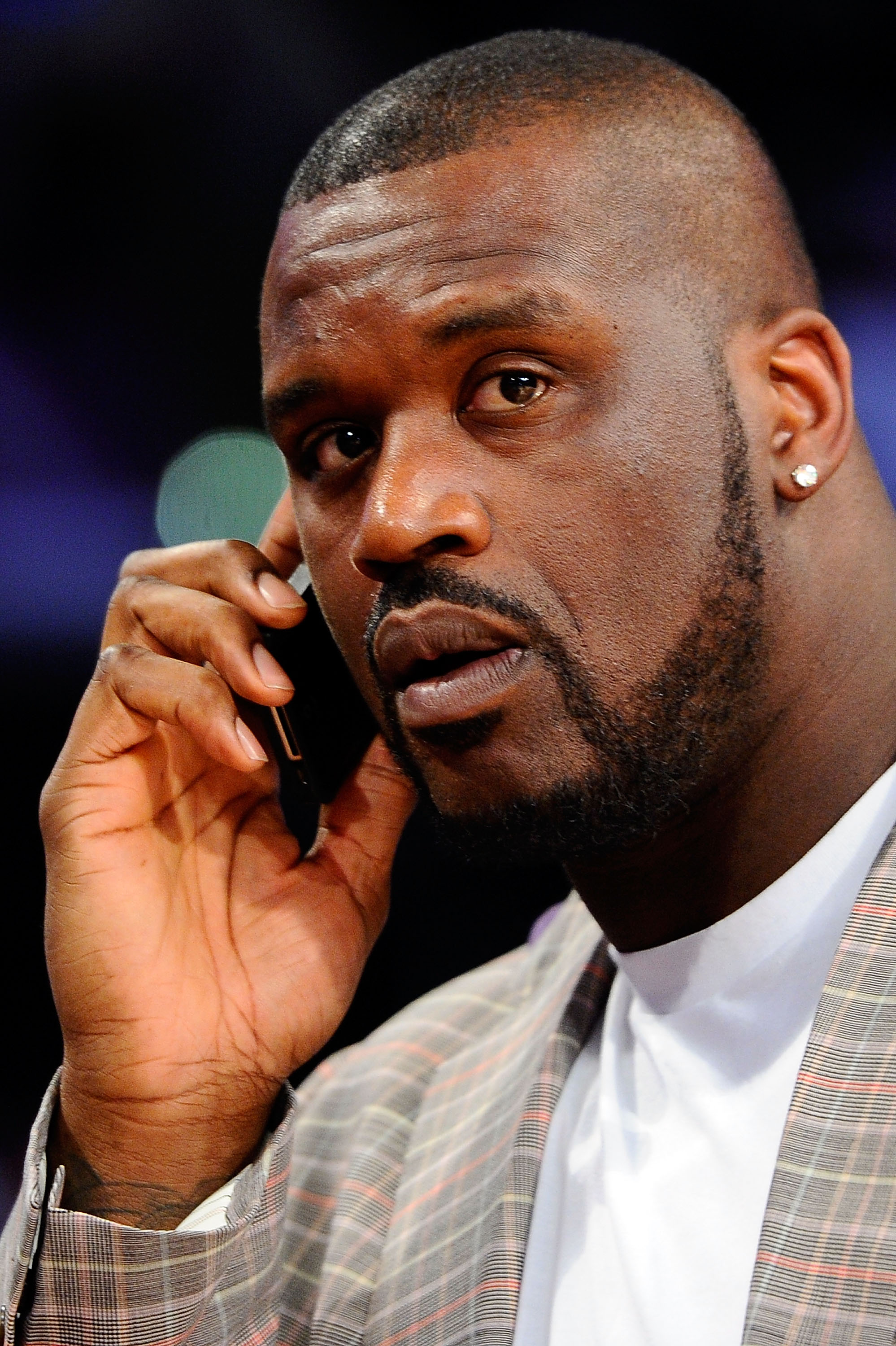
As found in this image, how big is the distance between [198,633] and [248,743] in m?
0.19

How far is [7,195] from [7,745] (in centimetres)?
115

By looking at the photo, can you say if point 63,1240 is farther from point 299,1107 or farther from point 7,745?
point 7,745

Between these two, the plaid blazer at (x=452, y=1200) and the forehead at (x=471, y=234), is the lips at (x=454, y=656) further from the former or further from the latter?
the plaid blazer at (x=452, y=1200)

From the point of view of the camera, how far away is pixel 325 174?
165 cm

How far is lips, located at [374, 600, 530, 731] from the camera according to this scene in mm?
1407

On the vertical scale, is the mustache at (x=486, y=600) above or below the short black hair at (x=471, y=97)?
below

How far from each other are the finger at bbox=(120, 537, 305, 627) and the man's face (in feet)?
0.70

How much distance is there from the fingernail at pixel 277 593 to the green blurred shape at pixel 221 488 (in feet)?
0.55

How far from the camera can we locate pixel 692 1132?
1531mm

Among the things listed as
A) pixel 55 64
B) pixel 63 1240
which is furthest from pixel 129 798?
pixel 55 64

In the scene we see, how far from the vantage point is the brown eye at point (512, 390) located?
1.46m

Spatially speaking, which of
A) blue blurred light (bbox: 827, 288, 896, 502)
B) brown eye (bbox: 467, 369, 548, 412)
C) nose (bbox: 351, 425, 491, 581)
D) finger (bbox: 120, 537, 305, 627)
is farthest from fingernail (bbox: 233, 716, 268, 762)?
blue blurred light (bbox: 827, 288, 896, 502)

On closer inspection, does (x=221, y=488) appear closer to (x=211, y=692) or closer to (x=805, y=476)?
(x=211, y=692)

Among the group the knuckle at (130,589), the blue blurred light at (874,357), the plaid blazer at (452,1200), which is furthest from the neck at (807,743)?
the blue blurred light at (874,357)
